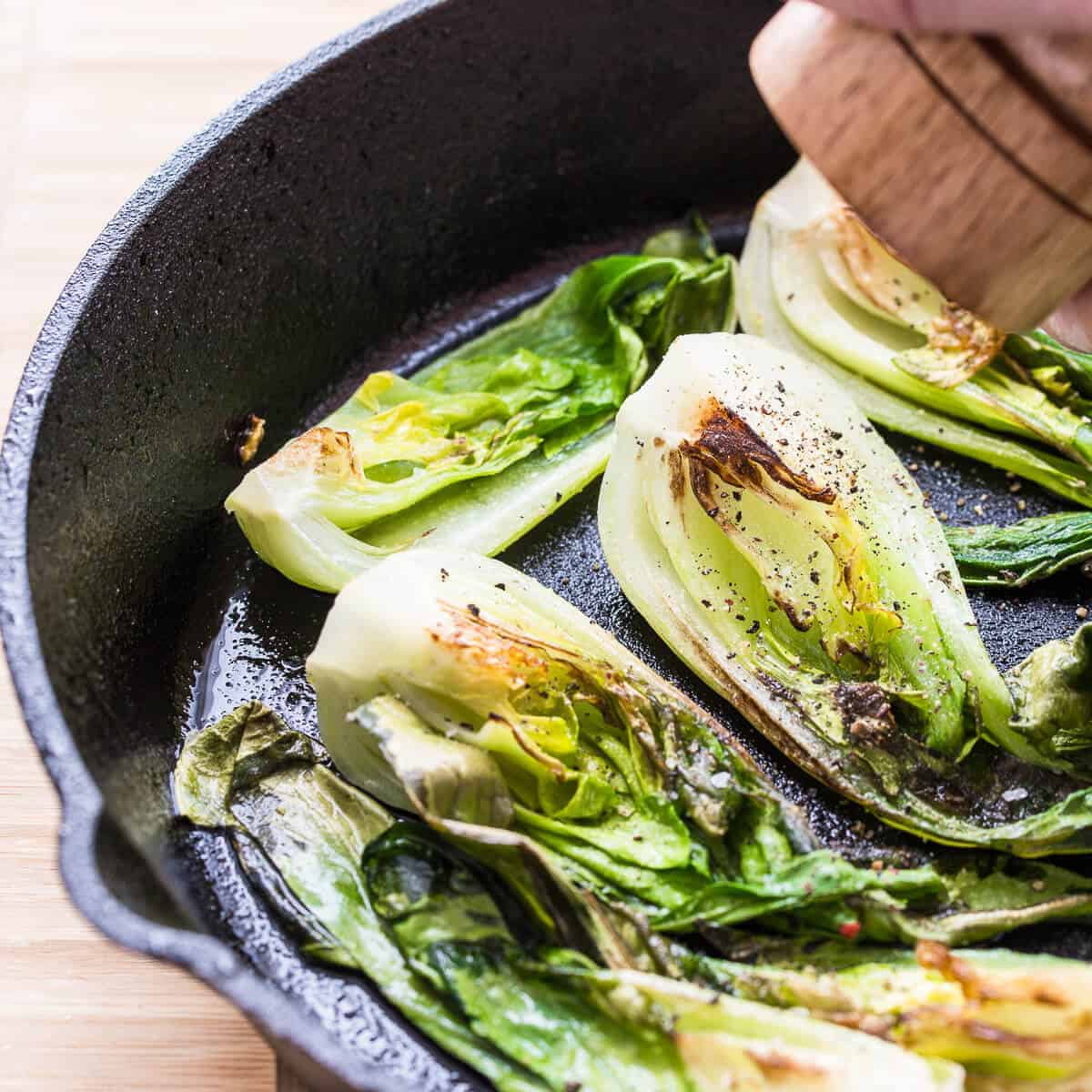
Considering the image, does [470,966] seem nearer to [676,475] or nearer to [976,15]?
[676,475]

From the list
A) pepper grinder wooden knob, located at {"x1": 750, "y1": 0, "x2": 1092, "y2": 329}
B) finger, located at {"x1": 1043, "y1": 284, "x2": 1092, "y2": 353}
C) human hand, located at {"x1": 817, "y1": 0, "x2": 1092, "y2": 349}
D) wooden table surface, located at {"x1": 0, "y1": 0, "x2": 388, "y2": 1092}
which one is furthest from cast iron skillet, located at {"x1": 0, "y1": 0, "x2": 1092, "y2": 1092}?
human hand, located at {"x1": 817, "y1": 0, "x2": 1092, "y2": 349}

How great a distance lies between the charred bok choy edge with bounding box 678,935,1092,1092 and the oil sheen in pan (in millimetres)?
233

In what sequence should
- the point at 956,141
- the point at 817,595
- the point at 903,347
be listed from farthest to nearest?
the point at 903,347 → the point at 817,595 → the point at 956,141

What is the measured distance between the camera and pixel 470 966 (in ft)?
6.01

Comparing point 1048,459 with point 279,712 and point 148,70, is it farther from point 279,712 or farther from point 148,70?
point 148,70

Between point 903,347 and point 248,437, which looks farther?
point 903,347

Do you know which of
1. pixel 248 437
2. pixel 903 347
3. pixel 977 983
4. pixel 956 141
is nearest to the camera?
pixel 956 141

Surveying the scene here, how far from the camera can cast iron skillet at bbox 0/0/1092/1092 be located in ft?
6.05

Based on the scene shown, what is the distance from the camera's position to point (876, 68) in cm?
161

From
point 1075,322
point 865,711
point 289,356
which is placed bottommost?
point 865,711

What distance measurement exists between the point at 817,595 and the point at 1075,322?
1.95ft

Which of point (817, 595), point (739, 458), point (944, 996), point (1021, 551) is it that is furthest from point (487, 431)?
point (944, 996)

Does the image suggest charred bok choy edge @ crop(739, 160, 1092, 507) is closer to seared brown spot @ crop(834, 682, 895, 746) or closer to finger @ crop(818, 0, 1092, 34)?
seared brown spot @ crop(834, 682, 895, 746)

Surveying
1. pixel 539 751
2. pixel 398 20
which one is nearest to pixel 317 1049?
pixel 539 751
